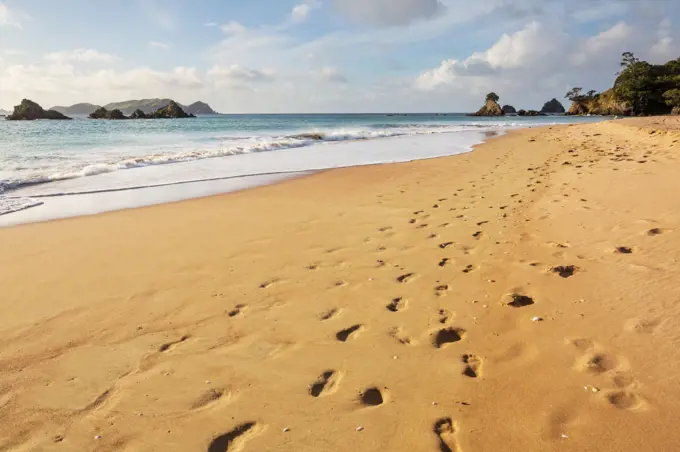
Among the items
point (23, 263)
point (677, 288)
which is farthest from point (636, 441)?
point (23, 263)

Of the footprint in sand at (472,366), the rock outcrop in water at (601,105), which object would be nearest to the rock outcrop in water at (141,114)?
the rock outcrop in water at (601,105)

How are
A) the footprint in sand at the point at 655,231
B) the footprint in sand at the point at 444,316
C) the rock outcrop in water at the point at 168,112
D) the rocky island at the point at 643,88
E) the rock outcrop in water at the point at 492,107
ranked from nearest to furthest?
the footprint in sand at the point at 444,316, the footprint in sand at the point at 655,231, the rocky island at the point at 643,88, the rock outcrop in water at the point at 168,112, the rock outcrop in water at the point at 492,107

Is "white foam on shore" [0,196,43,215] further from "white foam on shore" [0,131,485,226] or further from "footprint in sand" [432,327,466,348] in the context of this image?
"footprint in sand" [432,327,466,348]

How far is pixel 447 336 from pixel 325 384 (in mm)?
Answer: 1001

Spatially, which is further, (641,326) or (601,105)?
(601,105)

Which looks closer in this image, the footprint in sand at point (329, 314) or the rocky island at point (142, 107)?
the footprint in sand at point (329, 314)

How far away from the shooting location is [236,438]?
2.13 m

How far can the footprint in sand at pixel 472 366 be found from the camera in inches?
102

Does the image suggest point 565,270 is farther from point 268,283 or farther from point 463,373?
Result: point 268,283

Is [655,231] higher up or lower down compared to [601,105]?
lower down

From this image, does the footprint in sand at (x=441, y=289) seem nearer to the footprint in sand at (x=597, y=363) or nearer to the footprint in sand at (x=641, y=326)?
the footprint in sand at (x=597, y=363)

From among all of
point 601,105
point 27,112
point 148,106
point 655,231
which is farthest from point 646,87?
point 148,106

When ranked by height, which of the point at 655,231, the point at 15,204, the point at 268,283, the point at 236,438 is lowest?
the point at 236,438

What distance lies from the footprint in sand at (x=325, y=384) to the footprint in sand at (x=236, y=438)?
0.39 m
